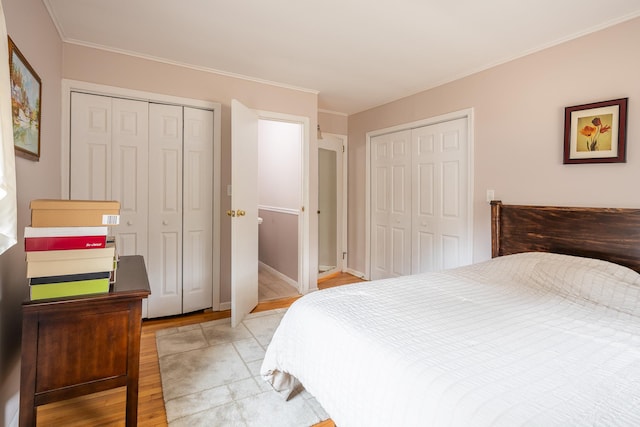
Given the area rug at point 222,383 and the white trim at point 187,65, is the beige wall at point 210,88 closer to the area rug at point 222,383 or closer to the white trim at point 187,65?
the white trim at point 187,65

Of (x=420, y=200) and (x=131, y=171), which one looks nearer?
(x=131, y=171)

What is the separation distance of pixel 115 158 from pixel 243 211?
3.78 ft

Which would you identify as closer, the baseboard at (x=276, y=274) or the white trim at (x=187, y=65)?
the white trim at (x=187, y=65)

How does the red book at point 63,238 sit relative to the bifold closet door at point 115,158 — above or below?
below

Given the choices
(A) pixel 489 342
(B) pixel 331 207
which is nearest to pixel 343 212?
(B) pixel 331 207

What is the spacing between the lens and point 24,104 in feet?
5.43

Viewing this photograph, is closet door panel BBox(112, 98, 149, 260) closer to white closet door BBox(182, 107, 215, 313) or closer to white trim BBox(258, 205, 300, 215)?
white closet door BBox(182, 107, 215, 313)

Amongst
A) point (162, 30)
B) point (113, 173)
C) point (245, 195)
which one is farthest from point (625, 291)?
point (113, 173)

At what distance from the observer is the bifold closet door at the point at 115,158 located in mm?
2607

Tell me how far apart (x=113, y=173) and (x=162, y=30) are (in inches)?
48.3

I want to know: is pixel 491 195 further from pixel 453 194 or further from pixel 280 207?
pixel 280 207

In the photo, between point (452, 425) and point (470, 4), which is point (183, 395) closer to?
point (452, 425)

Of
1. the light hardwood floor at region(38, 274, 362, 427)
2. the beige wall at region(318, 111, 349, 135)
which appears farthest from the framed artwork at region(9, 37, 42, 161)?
the beige wall at region(318, 111, 349, 135)

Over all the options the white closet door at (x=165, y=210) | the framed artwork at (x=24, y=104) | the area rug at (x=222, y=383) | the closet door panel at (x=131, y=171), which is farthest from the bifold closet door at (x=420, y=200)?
the framed artwork at (x=24, y=104)
